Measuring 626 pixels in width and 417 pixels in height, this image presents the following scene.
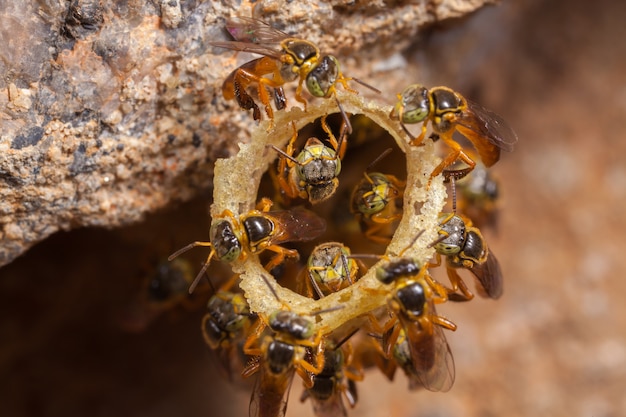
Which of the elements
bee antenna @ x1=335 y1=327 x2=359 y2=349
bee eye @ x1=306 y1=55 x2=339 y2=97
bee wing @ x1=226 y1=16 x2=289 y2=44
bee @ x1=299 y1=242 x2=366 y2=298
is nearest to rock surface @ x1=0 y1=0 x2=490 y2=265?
bee wing @ x1=226 y1=16 x2=289 y2=44

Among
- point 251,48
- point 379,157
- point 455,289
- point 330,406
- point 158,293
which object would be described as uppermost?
point 251,48

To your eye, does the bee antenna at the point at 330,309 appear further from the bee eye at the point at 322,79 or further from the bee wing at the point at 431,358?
the bee eye at the point at 322,79

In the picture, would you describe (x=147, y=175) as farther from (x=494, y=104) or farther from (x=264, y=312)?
(x=494, y=104)

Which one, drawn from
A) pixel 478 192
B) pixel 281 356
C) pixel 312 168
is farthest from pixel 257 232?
pixel 478 192

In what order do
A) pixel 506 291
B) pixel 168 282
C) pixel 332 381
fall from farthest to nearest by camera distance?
pixel 506 291, pixel 168 282, pixel 332 381

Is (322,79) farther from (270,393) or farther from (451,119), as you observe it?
(270,393)

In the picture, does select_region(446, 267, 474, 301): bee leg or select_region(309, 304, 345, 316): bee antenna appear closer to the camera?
select_region(309, 304, 345, 316): bee antenna

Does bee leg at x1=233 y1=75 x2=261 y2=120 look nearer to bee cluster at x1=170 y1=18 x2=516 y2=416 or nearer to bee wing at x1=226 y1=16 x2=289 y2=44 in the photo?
bee cluster at x1=170 y1=18 x2=516 y2=416
